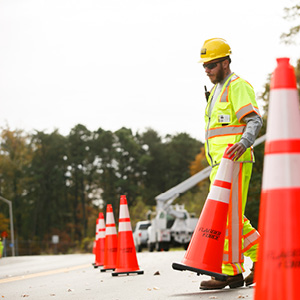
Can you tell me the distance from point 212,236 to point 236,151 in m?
0.77

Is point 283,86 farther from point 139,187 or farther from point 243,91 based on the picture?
point 139,187

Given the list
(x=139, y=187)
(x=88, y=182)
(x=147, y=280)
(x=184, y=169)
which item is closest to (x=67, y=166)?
(x=88, y=182)

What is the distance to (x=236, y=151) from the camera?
6691 mm

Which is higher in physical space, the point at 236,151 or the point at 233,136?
the point at 233,136

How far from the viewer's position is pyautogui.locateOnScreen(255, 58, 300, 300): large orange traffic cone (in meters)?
3.77

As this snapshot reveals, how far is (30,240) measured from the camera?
8981cm

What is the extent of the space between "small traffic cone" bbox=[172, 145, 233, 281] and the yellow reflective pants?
22 centimetres

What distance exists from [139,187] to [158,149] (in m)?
9.78

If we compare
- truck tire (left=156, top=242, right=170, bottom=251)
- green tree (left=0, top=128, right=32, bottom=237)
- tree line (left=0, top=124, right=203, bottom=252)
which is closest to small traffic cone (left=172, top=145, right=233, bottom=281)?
truck tire (left=156, top=242, right=170, bottom=251)

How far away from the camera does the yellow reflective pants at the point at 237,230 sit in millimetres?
6762

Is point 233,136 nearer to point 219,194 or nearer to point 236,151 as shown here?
point 236,151

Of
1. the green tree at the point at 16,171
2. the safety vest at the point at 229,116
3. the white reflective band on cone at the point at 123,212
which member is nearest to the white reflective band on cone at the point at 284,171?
the safety vest at the point at 229,116

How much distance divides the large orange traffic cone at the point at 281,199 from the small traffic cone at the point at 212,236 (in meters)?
2.48

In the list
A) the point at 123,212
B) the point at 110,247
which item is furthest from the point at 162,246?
the point at 123,212
